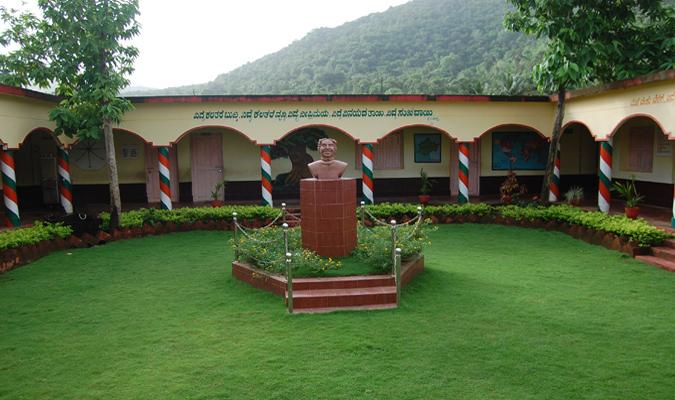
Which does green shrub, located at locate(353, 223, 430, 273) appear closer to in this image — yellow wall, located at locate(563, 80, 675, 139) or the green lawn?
the green lawn

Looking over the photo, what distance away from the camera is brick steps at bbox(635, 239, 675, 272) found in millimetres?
8249

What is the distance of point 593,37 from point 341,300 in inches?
368

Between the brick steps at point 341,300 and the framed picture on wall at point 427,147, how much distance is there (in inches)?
397

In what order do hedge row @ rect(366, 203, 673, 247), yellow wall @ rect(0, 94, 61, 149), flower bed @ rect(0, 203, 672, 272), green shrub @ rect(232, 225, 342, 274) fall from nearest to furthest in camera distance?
1. green shrub @ rect(232, 225, 342, 274)
2. hedge row @ rect(366, 203, 673, 247)
3. flower bed @ rect(0, 203, 672, 272)
4. yellow wall @ rect(0, 94, 61, 149)

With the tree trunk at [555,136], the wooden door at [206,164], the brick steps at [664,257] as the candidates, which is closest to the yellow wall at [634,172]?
the tree trunk at [555,136]

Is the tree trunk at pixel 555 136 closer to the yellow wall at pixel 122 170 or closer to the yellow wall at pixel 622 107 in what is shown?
the yellow wall at pixel 622 107

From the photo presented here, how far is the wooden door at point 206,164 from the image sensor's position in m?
15.6

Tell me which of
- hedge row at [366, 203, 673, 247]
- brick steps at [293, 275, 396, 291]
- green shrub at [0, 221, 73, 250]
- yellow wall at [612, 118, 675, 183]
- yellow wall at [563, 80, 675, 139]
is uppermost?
yellow wall at [563, 80, 675, 139]

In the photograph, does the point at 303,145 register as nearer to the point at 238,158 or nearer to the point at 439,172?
the point at 238,158

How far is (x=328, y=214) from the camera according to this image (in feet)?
25.4

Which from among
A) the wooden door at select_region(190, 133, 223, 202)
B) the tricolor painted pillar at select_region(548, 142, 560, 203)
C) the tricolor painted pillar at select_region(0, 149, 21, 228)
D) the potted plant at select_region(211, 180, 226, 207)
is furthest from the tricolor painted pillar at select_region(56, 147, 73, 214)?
the tricolor painted pillar at select_region(548, 142, 560, 203)

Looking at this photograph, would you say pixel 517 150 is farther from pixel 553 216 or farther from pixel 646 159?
pixel 553 216

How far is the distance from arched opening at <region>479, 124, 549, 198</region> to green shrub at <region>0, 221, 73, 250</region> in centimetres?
1181

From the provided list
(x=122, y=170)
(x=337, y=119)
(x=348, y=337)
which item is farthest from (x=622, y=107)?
(x=122, y=170)
